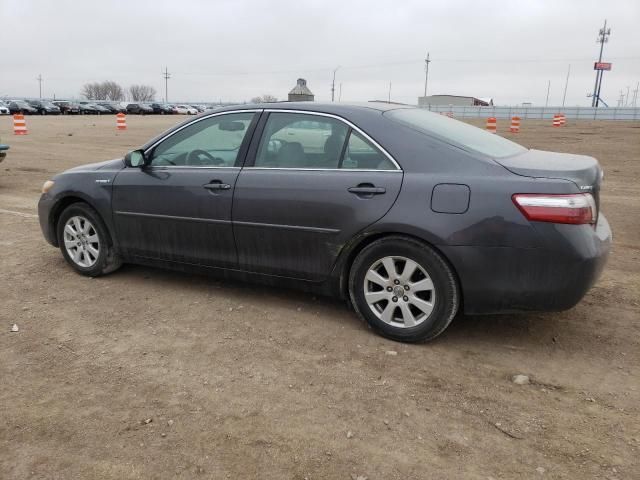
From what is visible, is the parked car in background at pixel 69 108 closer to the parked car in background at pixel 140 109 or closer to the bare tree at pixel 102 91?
the parked car in background at pixel 140 109

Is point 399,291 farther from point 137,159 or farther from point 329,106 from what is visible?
point 137,159

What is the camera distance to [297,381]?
129 inches

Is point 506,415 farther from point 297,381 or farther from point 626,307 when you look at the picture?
point 626,307

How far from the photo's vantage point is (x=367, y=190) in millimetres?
3680

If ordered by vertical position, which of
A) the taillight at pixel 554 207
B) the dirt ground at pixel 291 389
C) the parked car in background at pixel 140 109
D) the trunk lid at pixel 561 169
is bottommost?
the dirt ground at pixel 291 389

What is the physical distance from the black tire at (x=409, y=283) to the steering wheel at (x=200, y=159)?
145 cm

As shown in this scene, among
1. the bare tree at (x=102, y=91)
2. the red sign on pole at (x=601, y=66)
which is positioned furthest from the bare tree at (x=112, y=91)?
the red sign on pole at (x=601, y=66)

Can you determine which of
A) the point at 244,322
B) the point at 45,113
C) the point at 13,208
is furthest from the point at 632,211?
the point at 45,113

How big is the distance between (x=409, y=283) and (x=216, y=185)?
1.65 m

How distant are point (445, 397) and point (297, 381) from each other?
0.85m

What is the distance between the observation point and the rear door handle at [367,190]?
3.64 m

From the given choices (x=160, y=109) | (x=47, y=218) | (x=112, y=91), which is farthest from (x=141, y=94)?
(x=47, y=218)

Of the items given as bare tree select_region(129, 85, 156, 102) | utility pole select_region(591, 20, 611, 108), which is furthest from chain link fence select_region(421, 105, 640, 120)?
bare tree select_region(129, 85, 156, 102)

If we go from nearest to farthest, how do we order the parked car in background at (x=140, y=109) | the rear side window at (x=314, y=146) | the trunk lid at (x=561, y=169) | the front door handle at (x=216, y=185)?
1. the trunk lid at (x=561, y=169)
2. the rear side window at (x=314, y=146)
3. the front door handle at (x=216, y=185)
4. the parked car in background at (x=140, y=109)
